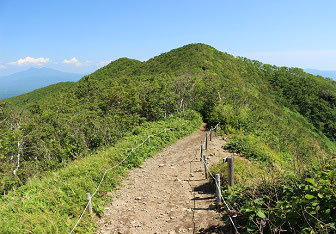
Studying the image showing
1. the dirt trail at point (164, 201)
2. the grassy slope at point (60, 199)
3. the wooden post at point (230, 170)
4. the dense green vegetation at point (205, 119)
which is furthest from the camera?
the wooden post at point (230, 170)

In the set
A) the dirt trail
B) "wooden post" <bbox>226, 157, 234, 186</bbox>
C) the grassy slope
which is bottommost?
the dirt trail

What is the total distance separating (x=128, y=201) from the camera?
7.99m

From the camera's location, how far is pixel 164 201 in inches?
314

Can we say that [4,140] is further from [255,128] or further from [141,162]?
[255,128]

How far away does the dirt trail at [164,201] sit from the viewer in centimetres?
641

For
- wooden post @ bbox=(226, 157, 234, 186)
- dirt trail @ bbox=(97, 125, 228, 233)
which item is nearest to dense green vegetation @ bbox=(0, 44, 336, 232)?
wooden post @ bbox=(226, 157, 234, 186)

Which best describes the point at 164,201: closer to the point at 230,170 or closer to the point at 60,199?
the point at 230,170

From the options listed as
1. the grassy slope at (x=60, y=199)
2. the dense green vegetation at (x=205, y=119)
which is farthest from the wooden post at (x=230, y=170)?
the grassy slope at (x=60, y=199)

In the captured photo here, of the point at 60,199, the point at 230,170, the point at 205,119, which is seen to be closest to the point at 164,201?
the point at 230,170

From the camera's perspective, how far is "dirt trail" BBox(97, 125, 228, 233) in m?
6.41

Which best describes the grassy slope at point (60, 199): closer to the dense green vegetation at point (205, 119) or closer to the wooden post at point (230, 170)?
the dense green vegetation at point (205, 119)

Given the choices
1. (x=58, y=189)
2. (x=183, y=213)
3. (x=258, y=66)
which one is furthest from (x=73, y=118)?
(x=258, y=66)

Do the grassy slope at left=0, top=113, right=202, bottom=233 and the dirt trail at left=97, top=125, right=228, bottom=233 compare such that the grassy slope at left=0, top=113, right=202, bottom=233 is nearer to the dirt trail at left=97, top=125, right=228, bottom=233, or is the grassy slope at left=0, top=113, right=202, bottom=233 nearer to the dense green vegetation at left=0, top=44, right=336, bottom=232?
the dirt trail at left=97, top=125, right=228, bottom=233

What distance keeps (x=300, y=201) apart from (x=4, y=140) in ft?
49.4
